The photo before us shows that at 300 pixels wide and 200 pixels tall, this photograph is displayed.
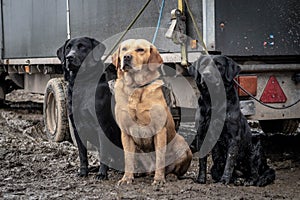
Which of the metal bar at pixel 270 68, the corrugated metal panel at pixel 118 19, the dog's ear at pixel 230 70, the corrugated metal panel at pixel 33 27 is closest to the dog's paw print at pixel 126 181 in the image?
the dog's ear at pixel 230 70

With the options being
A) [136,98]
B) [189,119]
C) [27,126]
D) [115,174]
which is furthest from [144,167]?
[27,126]

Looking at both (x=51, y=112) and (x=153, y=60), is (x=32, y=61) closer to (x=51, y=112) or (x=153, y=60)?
(x=51, y=112)

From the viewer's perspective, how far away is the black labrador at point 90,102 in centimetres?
517

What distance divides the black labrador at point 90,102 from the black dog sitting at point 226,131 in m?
0.89

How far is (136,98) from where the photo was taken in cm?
489

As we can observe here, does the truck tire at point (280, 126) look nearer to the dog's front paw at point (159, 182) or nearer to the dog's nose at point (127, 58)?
the dog's front paw at point (159, 182)

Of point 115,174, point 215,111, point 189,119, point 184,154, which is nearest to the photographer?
point 215,111

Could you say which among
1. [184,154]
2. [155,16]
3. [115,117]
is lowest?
[184,154]

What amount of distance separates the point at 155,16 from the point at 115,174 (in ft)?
5.58

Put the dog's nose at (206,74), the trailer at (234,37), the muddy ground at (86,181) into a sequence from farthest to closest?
the trailer at (234,37)
the dog's nose at (206,74)
the muddy ground at (86,181)

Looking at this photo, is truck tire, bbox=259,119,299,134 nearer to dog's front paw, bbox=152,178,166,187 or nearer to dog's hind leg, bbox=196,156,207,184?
dog's hind leg, bbox=196,156,207,184

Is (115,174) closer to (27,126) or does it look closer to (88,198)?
(88,198)

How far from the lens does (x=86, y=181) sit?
5094mm

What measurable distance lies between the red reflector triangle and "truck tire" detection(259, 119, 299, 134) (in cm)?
177
